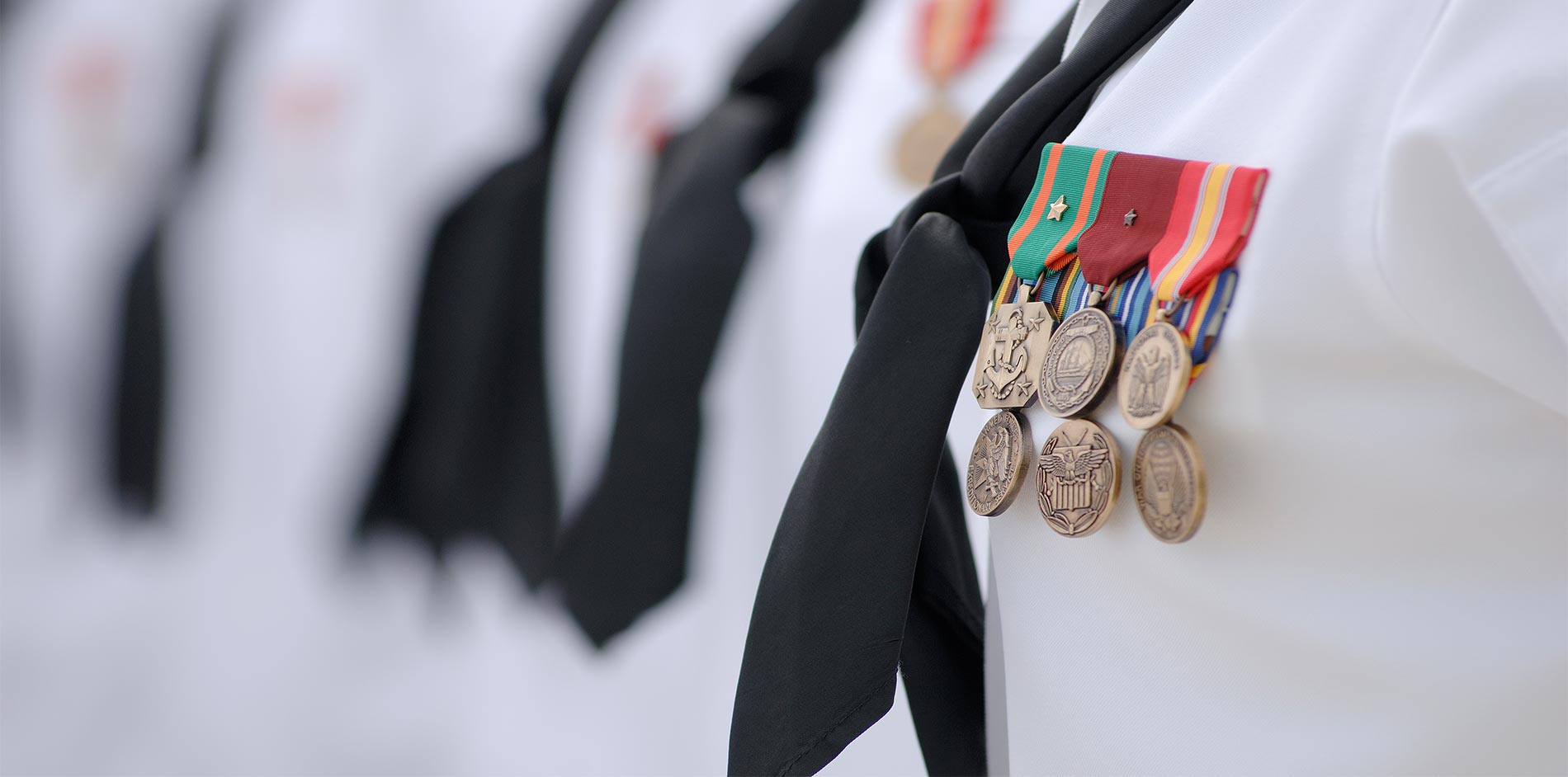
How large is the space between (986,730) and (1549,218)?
0.31 m

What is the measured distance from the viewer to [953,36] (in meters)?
0.78

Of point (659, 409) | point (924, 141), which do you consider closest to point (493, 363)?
point (659, 409)

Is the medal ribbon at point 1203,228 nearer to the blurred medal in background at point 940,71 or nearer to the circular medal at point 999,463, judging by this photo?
the circular medal at point 999,463

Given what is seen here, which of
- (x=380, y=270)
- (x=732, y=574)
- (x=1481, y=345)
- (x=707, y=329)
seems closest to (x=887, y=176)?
(x=707, y=329)

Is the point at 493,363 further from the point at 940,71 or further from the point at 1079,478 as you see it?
the point at 1079,478

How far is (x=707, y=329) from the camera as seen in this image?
2.72ft

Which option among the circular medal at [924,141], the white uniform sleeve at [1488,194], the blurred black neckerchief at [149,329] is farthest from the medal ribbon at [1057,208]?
the blurred black neckerchief at [149,329]

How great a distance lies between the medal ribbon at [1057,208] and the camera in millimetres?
412

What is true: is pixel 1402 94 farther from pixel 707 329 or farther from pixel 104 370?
pixel 104 370

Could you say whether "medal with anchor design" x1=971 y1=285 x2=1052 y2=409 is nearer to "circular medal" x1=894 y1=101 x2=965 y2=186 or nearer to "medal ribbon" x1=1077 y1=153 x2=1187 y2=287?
"medal ribbon" x1=1077 y1=153 x2=1187 y2=287

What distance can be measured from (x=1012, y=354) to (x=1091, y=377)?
0.16 feet

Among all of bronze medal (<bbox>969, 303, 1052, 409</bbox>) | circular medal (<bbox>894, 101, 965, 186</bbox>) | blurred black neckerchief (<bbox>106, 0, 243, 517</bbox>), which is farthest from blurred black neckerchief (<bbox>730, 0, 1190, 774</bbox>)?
blurred black neckerchief (<bbox>106, 0, 243, 517</bbox>)

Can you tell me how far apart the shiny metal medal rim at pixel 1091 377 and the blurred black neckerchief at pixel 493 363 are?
688 mm

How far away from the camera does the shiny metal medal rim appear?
0.38 m
